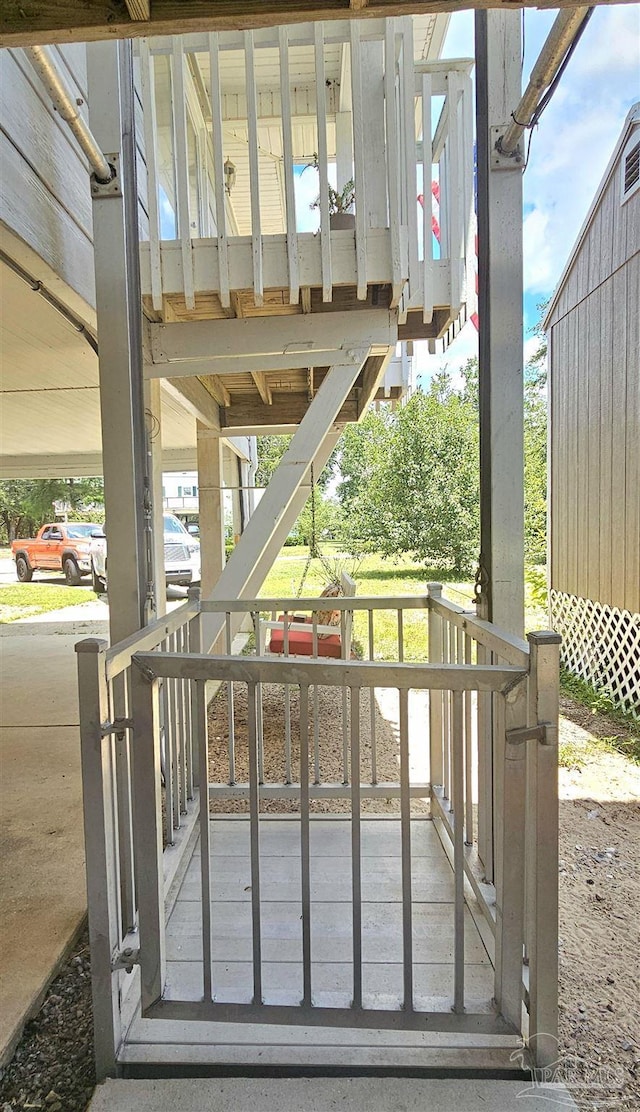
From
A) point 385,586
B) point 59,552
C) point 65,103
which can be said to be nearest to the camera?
point 65,103

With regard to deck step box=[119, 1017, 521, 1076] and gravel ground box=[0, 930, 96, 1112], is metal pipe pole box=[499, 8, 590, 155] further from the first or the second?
gravel ground box=[0, 930, 96, 1112]

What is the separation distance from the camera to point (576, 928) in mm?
1959

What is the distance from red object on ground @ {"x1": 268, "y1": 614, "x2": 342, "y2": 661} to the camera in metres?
4.01

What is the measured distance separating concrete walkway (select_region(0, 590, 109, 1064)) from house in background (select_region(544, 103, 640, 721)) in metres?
3.82

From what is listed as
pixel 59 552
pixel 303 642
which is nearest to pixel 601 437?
pixel 303 642

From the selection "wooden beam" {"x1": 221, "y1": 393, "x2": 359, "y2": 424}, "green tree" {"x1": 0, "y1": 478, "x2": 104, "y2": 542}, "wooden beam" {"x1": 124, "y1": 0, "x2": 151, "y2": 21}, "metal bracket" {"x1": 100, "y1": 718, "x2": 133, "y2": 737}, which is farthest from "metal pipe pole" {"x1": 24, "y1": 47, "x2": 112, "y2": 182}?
"green tree" {"x1": 0, "y1": 478, "x2": 104, "y2": 542}

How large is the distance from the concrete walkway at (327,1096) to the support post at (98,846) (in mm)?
102

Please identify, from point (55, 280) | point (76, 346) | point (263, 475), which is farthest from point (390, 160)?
point (263, 475)

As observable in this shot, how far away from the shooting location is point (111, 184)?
179 cm

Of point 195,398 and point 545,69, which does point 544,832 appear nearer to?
point 545,69

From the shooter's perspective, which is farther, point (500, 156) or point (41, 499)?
point (41, 499)

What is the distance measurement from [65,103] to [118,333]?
0.57 metres

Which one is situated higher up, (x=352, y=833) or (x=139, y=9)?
(x=139, y=9)

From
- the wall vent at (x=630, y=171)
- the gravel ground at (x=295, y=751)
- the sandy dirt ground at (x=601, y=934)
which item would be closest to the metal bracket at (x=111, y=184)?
the gravel ground at (x=295, y=751)
